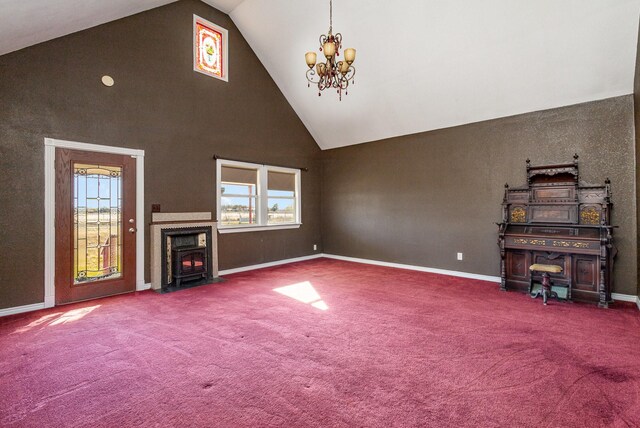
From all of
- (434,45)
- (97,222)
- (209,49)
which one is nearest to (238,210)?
(97,222)

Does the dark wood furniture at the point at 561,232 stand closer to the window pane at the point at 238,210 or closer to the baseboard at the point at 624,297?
the baseboard at the point at 624,297

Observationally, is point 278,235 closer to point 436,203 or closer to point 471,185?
point 436,203

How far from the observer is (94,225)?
418 cm

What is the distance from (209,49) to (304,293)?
478 cm

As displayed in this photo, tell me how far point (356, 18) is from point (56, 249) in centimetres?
538

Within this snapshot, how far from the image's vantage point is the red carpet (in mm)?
1830

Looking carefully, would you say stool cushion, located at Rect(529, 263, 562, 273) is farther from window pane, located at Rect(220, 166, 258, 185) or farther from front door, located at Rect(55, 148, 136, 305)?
front door, located at Rect(55, 148, 136, 305)

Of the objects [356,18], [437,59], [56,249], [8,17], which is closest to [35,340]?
[56,249]

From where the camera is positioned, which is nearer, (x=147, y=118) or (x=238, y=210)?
(x=147, y=118)

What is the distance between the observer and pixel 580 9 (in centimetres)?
356

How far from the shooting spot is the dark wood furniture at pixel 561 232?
391cm

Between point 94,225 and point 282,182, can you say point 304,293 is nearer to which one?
point 94,225

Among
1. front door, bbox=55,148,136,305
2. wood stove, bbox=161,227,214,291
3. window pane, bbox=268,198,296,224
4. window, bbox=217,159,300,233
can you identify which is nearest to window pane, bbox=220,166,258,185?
window, bbox=217,159,300,233

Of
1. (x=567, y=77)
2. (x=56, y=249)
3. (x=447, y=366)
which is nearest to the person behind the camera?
(x=447, y=366)
